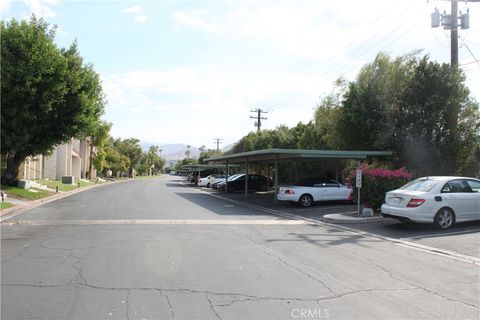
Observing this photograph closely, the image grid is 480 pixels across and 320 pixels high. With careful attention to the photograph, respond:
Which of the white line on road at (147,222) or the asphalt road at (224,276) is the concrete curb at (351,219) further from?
the asphalt road at (224,276)

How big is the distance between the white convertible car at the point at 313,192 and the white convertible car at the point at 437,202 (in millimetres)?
7404

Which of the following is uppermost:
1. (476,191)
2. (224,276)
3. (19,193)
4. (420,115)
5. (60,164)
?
(420,115)

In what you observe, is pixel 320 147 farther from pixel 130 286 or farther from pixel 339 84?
pixel 130 286

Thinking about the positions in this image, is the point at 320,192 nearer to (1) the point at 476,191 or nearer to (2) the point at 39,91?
(1) the point at 476,191

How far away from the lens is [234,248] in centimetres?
995

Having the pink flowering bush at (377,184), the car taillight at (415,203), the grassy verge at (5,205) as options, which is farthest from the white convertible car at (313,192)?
the grassy verge at (5,205)

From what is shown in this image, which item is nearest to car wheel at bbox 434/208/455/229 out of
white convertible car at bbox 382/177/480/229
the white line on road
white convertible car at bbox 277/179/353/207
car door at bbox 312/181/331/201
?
white convertible car at bbox 382/177/480/229

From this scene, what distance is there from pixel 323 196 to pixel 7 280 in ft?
53.8

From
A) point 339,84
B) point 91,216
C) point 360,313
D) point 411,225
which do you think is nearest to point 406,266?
point 360,313

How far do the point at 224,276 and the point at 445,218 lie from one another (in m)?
8.36

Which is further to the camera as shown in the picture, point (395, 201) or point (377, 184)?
point (377, 184)

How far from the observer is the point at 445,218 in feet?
43.0

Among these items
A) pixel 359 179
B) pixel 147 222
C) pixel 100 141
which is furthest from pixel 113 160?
pixel 359 179

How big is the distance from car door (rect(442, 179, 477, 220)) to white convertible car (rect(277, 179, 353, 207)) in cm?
754
